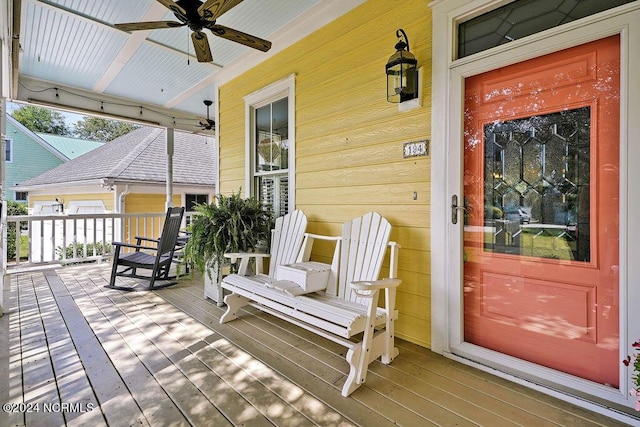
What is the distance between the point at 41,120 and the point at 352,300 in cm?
2194

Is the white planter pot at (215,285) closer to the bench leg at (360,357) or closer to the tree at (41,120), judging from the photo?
the bench leg at (360,357)

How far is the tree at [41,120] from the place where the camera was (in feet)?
53.6

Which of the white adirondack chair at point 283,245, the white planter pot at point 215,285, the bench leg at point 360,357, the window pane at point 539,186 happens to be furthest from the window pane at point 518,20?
the white planter pot at point 215,285

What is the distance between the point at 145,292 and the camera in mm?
3740

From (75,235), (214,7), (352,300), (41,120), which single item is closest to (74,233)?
(75,235)

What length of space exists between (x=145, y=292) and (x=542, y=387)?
12.5ft

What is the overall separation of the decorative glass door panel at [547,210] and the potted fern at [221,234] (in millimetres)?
2010

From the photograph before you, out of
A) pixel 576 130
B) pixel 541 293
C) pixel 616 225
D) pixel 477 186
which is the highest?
pixel 576 130

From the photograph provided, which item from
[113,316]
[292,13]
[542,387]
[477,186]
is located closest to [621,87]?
[477,186]

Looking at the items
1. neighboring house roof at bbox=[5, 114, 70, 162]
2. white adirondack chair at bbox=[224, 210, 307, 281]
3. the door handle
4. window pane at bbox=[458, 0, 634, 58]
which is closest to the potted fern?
white adirondack chair at bbox=[224, 210, 307, 281]

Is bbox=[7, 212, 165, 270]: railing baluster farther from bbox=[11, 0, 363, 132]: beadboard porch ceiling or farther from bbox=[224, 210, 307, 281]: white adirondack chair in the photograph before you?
bbox=[224, 210, 307, 281]: white adirondack chair

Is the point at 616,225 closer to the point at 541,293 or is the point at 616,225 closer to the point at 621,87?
the point at 541,293

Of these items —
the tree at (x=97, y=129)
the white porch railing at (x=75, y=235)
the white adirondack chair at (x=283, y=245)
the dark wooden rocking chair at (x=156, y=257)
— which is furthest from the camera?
the tree at (x=97, y=129)

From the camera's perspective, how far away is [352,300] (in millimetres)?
2352
